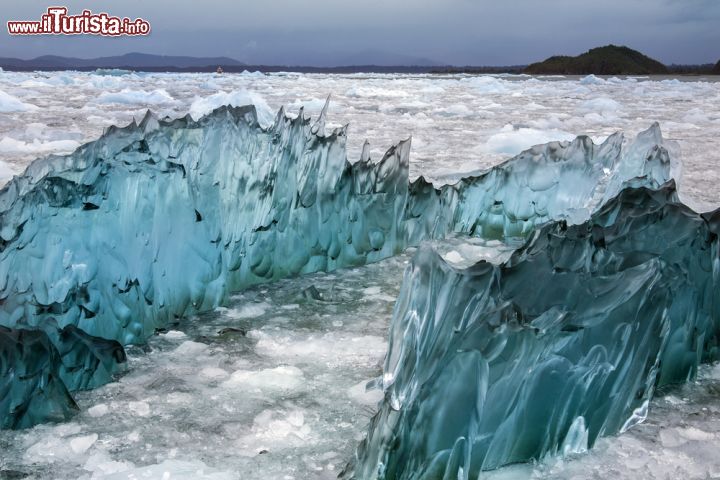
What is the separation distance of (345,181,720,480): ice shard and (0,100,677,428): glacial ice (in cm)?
90

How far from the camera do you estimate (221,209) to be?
2457 mm

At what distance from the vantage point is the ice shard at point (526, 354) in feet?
4.42

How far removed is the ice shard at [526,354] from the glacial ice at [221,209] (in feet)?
2.95

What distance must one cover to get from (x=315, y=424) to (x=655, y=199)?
135cm

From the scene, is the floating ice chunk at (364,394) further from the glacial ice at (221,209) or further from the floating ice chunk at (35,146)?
the floating ice chunk at (35,146)

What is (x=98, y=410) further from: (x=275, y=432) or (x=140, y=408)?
(x=275, y=432)

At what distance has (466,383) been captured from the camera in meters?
1.37

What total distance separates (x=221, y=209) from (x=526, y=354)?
1.34m

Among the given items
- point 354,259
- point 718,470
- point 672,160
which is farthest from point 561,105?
point 718,470

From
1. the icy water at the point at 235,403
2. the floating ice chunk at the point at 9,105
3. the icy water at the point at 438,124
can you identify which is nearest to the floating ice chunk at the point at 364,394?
the icy water at the point at 235,403

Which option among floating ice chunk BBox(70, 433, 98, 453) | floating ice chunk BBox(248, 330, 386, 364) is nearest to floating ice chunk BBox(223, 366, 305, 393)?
floating ice chunk BBox(248, 330, 386, 364)

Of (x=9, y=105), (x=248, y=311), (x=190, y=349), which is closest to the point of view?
(x=190, y=349)

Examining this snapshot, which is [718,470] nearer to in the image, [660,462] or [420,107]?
[660,462]

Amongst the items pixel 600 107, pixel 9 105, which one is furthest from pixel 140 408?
pixel 600 107
